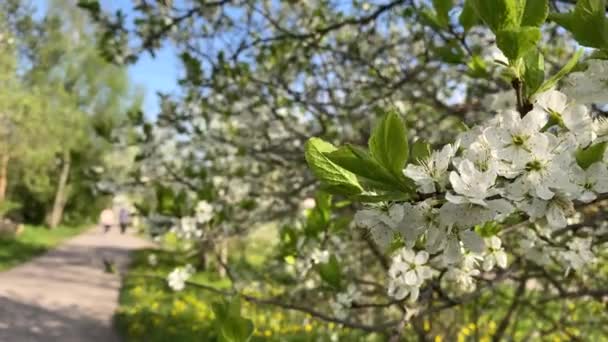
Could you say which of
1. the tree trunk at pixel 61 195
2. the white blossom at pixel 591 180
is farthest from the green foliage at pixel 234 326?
the tree trunk at pixel 61 195

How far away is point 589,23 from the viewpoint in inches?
31.6

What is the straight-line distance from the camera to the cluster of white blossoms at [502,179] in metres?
0.77

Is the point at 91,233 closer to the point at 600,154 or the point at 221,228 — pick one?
the point at 221,228

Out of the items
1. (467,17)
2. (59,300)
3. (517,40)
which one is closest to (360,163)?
(517,40)

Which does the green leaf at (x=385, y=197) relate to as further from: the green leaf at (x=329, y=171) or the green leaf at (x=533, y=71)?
the green leaf at (x=533, y=71)

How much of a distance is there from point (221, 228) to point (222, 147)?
4.81 ft

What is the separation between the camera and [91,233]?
787 inches

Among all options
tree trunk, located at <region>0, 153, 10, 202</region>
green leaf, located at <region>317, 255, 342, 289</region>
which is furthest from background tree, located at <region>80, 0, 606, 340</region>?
tree trunk, located at <region>0, 153, 10, 202</region>

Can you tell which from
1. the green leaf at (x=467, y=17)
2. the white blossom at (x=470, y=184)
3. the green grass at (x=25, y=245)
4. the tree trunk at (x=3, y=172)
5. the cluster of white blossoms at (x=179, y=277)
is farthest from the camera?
the tree trunk at (x=3, y=172)

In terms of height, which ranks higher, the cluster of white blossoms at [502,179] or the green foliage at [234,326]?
the cluster of white blossoms at [502,179]

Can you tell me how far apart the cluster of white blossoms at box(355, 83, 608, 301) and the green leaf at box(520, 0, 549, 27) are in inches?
4.1

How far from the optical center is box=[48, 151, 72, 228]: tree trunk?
19917mm

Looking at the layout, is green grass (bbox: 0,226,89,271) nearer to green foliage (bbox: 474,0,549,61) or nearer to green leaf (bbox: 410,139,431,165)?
green leaf (bbox: 410,139,431,165)

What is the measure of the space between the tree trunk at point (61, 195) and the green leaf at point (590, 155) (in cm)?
2036
